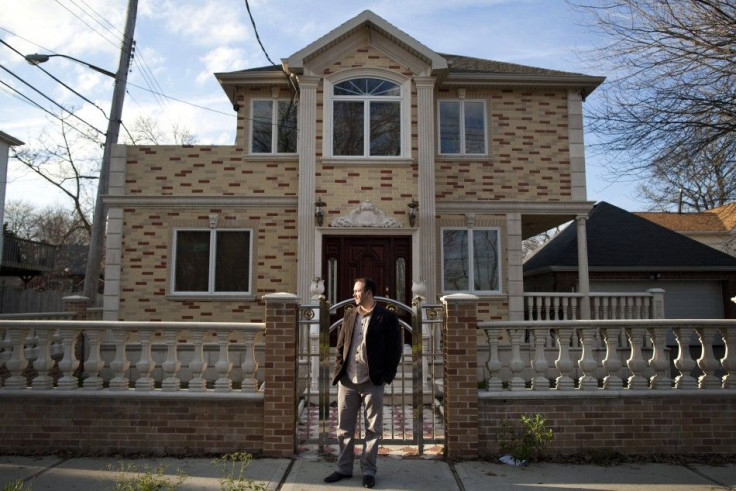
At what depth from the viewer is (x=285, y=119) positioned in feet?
41.1

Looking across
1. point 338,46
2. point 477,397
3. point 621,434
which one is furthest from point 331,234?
point 621,434

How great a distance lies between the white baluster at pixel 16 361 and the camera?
20.4ft

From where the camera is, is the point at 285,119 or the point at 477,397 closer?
the point at 477,397

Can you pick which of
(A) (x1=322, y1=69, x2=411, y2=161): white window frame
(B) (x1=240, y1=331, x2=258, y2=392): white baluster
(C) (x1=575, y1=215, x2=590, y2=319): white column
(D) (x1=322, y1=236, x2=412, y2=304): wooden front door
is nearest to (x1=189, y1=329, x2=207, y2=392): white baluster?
(B) (x1=240, y1=331, x2=258, y2=392): white baluster

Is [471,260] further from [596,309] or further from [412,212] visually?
[596,309]

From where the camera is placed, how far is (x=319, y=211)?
442 inches

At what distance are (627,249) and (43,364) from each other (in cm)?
1610

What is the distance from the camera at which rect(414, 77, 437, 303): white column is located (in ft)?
36.7

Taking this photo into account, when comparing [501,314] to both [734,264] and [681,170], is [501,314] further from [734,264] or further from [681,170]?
[734,264]

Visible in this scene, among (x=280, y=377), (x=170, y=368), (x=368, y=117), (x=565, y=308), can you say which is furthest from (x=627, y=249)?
(x=170, y=368)

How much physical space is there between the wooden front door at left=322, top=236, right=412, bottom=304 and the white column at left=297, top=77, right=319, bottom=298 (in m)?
0.43

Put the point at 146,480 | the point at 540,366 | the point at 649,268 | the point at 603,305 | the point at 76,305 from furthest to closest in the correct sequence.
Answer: the point at 649,268
the point at 603,305
the point at 76,305
the point at 540,366
the point at 146,480

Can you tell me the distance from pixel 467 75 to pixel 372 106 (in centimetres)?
226

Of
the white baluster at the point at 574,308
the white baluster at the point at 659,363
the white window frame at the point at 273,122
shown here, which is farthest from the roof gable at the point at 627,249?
the white baluster at the point at 659,363
